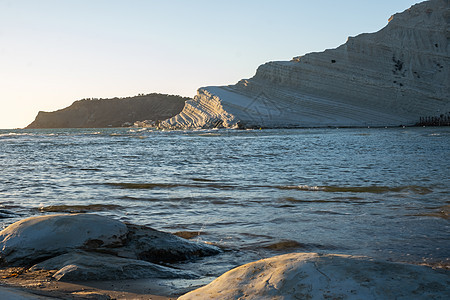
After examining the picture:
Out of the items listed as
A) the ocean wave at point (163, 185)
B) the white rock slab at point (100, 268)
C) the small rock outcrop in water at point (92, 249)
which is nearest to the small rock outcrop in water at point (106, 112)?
the ocean wave at point (163, 185)

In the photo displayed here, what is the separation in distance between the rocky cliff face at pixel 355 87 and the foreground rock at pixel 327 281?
4640cm

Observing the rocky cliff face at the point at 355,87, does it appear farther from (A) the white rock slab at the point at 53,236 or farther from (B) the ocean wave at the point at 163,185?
(A) the white rock slab at the point at 53,236

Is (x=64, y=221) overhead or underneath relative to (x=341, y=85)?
underneath

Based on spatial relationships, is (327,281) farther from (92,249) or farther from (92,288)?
(92,249)

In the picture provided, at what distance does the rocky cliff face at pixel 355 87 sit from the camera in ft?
164

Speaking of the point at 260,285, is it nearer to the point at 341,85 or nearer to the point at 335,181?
the point at 335,181

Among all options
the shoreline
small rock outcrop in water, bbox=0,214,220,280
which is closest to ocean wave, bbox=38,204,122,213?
small rock outcrop in water, bbox=0,214,220,280

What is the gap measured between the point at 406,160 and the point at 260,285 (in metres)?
9.89

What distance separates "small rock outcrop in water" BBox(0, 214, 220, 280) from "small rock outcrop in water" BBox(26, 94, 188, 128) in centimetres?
12978

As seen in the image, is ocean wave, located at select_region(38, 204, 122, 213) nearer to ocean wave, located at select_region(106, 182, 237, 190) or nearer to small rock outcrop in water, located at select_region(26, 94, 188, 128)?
ocean wave, located at select_region(106, 182, 237, 190)

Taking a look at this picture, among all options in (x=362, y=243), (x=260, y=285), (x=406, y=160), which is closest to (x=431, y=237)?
(x=362, y=243)

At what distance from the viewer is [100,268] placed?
10.1 ft

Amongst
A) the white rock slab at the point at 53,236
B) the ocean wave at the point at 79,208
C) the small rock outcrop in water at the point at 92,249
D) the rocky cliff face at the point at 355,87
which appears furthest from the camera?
the rocky cliff face at the point at 355,87

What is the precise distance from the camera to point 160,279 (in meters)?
3.02
